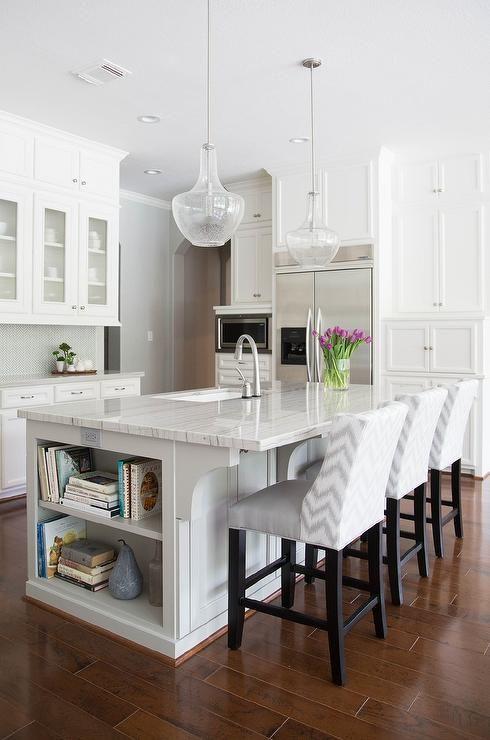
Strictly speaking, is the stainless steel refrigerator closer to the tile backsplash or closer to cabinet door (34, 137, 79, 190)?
the tile backsplash

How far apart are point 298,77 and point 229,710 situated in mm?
3307

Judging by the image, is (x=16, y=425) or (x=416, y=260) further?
(x=416, y=260)

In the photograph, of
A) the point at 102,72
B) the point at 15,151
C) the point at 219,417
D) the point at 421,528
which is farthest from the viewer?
the point at 15,151

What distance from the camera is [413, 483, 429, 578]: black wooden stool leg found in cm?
272

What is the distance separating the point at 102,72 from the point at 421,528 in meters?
3.07

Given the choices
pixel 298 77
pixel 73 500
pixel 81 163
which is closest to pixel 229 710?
pixel 73 500

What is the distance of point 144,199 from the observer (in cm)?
645

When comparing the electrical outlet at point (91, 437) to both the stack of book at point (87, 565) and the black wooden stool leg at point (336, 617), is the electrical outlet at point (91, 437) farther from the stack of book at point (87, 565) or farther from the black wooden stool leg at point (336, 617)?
the black wooden stool leg at point (336, 617)

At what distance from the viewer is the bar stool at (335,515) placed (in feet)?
6.04

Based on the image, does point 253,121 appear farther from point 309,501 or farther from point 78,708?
point 78,708

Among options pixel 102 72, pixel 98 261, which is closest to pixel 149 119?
pixel 102 72

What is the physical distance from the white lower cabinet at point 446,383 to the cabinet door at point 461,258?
2.13 ft

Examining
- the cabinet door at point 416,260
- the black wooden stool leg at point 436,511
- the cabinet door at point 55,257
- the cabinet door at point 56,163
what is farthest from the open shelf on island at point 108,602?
the cabinet door at point 416,260

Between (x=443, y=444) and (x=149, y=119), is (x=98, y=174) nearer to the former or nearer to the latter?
(x=149, y=119)
